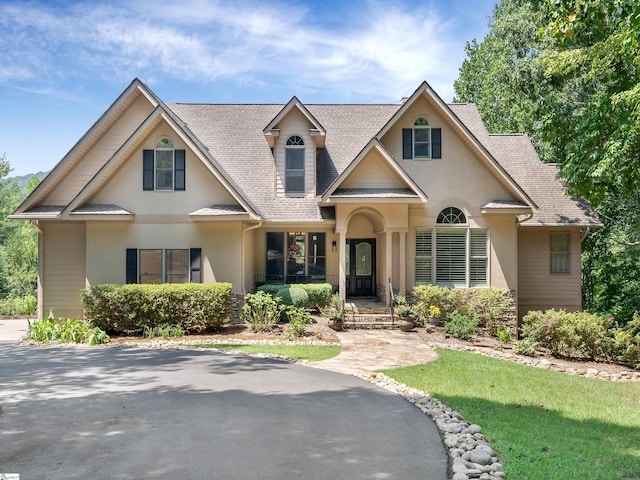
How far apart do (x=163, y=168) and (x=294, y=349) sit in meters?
8.15

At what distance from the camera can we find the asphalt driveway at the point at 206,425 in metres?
5.12

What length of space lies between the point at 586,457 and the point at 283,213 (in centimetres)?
1365

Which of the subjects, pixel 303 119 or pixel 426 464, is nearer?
pixel 426 464

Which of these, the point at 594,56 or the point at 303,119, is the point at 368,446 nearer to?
the point at 594,56

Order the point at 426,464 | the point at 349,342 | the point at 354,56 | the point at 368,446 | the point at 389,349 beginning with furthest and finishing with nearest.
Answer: the point at 354,56
the point at 349,342
the point at 389,349
the point at 368,446
the point at 426,464

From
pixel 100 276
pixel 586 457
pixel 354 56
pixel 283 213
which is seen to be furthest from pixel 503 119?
pixel 586 457

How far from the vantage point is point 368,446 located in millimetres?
5770

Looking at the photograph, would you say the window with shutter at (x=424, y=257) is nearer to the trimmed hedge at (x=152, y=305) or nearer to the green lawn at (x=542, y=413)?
the green lawn at (x=542, y=413)

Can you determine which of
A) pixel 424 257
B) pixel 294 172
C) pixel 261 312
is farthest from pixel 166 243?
pixel 424 257

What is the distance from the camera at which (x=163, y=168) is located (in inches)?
637

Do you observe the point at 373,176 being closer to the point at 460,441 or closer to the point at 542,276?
the point at 542,276

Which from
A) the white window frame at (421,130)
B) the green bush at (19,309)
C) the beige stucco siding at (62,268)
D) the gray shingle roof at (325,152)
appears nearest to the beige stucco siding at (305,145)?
the gray shingle roof at (325,152)

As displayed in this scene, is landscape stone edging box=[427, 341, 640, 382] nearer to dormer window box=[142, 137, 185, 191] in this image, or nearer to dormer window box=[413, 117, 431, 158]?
dormer window box=[413, 117, 431, 158]

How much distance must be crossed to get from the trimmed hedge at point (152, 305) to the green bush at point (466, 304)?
260 inches
